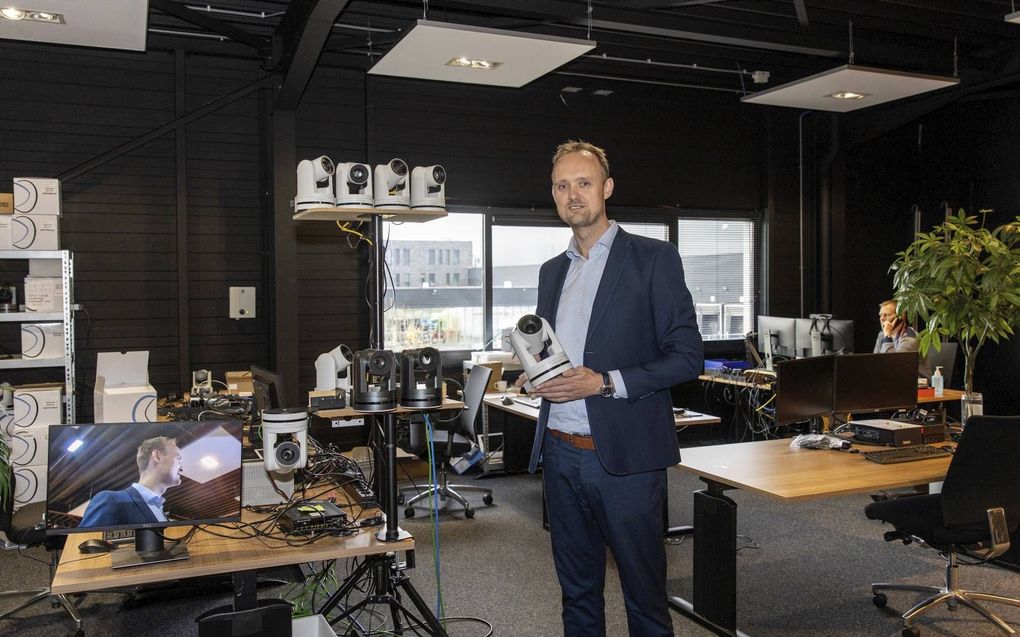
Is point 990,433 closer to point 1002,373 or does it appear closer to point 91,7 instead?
point 91,7

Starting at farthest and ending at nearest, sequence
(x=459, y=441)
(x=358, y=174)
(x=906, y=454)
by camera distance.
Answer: (x=459, y=441) < (x=358, y=174) < (x=906, y=454)


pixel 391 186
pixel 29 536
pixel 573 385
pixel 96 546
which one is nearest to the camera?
pixel 573 385

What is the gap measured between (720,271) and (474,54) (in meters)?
4.08

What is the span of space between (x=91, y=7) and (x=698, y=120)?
5.46 metres

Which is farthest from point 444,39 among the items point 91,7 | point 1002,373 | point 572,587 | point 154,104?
point 1002,373

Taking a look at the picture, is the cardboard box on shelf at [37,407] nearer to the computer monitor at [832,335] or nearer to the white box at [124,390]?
the white box at [124,390]

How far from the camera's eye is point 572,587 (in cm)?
243

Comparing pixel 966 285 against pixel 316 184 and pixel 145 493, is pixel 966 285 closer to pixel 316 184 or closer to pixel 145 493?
pixel 316 184

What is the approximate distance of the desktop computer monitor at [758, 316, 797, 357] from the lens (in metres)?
6.30

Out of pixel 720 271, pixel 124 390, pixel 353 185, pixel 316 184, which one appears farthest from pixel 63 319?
pixel 720 271

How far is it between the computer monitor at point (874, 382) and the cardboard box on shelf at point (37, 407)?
453cm

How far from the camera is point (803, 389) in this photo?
13.3 feet

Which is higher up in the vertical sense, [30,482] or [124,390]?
[124,390]

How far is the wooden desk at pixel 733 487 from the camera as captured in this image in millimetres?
3154
